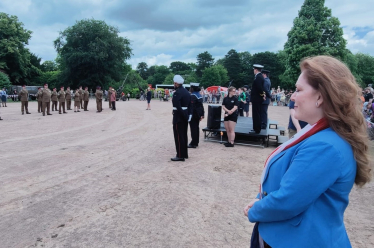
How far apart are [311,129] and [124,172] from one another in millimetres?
5145

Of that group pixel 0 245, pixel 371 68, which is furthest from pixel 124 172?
pixel 371 68

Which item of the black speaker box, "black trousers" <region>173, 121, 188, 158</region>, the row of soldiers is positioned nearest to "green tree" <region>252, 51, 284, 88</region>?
the row of soldiers

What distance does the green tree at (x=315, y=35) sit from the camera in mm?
35688

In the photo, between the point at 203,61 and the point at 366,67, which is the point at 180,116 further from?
the point at 203,61

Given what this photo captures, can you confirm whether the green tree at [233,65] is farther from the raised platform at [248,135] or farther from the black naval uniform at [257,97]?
the black naval uniform at [257,97]

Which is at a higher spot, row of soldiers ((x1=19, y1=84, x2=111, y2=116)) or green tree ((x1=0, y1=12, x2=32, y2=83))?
green tree ((x1=0, y1=12, x2=32, y2=83))

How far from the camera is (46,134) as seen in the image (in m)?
10.8

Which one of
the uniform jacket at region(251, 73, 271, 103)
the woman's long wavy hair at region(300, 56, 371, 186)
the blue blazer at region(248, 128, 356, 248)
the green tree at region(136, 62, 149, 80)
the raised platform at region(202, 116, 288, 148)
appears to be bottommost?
the raised platform at region(202, 116, 288, 148)

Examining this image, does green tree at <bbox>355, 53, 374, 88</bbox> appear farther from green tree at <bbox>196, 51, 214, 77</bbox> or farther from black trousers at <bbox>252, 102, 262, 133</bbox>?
black trousers at <bbox>252, 102, 262, 133</bbox>

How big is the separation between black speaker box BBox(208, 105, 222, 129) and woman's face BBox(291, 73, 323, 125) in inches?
323

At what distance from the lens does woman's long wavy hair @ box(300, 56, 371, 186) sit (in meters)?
1.36

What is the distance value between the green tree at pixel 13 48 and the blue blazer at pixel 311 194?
52969mm

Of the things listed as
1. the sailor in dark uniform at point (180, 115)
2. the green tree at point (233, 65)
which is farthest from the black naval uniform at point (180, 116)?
the green tree at point (233, 65)

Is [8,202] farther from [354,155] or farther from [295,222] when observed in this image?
[354,155]
